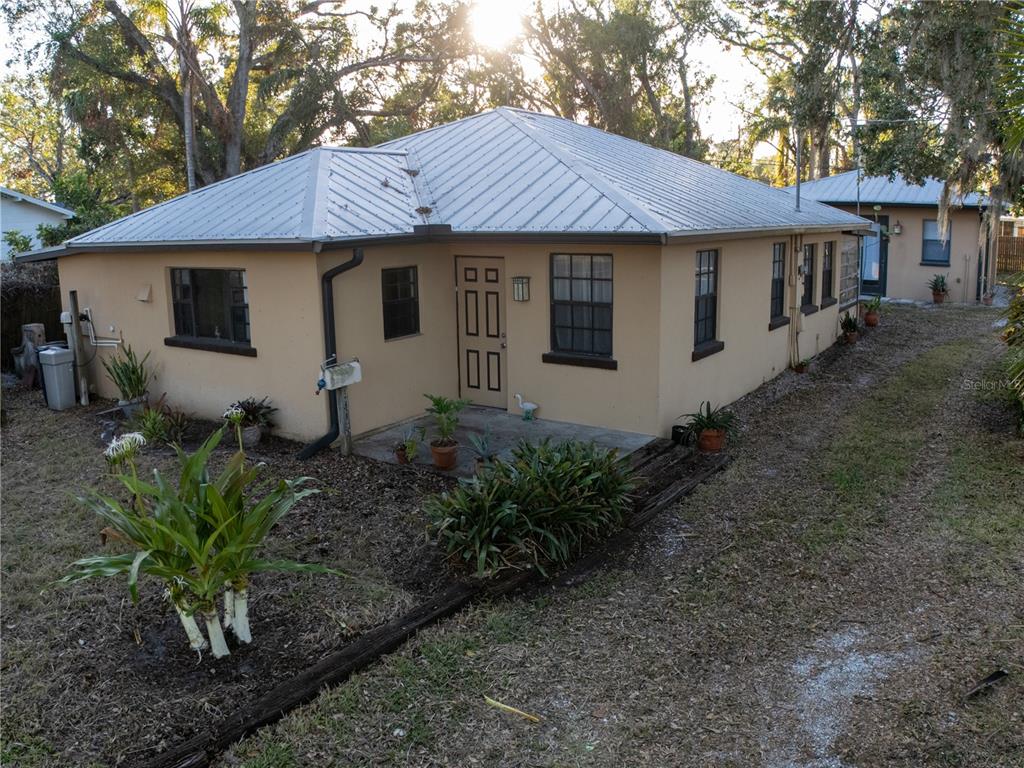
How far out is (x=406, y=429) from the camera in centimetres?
1055

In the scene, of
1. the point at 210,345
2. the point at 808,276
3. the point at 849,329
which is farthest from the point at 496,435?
the point at 849,329

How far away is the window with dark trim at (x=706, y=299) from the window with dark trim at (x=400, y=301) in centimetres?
359

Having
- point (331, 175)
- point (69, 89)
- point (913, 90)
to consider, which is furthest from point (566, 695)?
point (69, 89)

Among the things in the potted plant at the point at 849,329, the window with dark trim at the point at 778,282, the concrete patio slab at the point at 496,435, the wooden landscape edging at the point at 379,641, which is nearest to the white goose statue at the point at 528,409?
the concrete patio slab at the point at 496,435

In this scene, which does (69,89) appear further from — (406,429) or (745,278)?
(745,278)

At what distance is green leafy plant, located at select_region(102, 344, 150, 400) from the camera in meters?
11.4

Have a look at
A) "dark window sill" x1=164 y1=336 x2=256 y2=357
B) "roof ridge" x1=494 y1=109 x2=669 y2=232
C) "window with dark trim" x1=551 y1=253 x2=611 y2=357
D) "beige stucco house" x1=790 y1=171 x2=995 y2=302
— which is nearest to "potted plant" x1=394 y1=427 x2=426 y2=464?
"window with dark trim" x1=551 y1=253 x2=611 y2=357

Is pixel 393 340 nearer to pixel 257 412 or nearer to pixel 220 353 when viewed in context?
pixel 257 412

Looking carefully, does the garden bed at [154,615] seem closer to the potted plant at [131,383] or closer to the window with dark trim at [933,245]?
the potted plant at [131,383]

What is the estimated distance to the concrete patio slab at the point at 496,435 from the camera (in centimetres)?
946

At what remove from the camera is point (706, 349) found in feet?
35.0

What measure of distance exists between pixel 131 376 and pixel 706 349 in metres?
7.72

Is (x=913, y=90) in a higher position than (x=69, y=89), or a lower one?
lower

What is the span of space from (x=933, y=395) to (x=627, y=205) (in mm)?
6378
